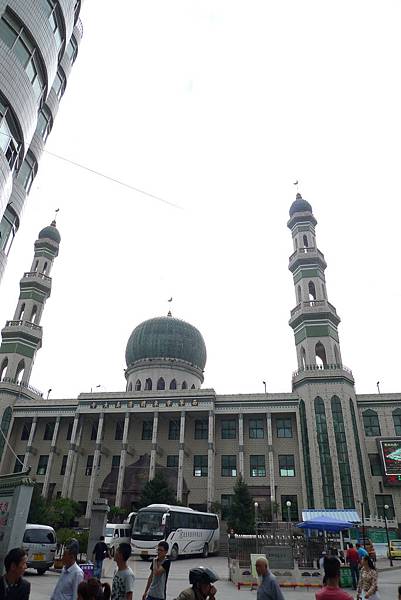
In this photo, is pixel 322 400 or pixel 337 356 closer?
pixel 322 400

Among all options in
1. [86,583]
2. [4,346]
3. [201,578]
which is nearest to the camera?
[86,583]

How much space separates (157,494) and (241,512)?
23.7 ft

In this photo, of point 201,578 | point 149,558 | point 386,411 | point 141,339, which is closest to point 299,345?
point 386,411

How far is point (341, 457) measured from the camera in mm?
38688

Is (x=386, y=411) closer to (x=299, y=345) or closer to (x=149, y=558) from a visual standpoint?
(x=299, y=345)

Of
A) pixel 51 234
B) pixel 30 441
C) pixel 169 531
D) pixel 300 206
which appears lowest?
pixel 169 531

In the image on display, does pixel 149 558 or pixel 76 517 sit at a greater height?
pixel 76 517

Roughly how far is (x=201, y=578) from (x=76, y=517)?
4276 centimetres

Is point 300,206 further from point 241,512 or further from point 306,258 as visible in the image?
point 241,512

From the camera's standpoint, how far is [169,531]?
24578 mm

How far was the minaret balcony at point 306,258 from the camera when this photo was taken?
1939 inches

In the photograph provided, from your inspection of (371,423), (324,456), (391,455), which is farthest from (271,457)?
(391,455)

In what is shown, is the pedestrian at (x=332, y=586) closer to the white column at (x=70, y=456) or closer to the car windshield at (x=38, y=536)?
the car windshield at (x=38, y=536)

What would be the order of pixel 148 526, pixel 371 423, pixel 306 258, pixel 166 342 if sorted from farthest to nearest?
pixel 166 342, pixel 306 258, pixel 371 423, pixel 148 526
